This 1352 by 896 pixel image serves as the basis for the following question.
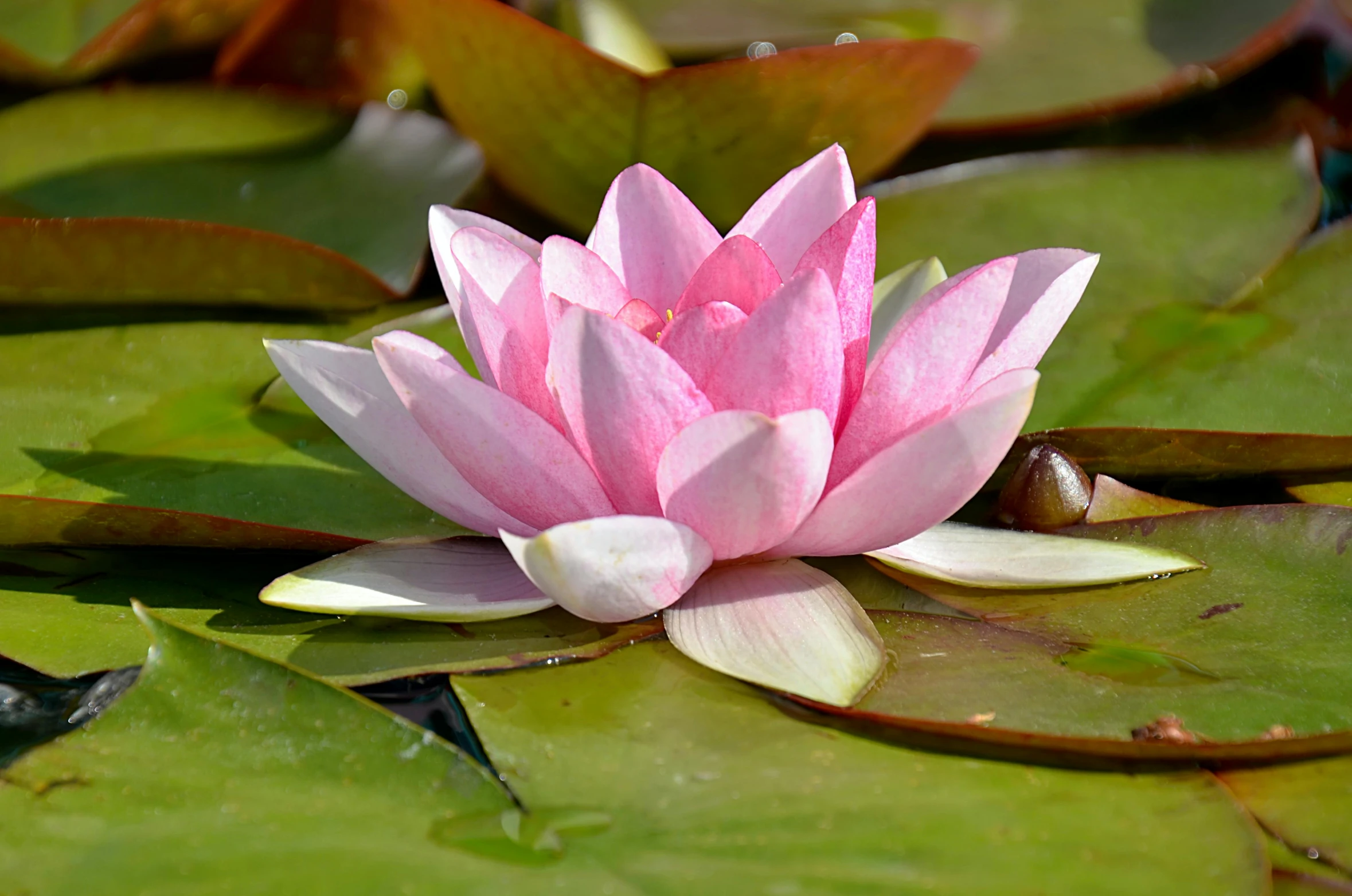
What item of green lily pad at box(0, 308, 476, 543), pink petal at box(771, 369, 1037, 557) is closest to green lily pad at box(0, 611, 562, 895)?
green lily pad at box(0, 308, 476, 543)

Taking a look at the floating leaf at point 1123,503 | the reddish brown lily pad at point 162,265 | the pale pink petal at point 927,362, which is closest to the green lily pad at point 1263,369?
the floating leaf at point 1123,503

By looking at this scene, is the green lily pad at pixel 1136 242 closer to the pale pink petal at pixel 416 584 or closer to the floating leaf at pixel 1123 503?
the floating leaf at pixel 1123 503

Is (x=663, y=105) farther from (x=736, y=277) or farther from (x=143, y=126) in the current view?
(x=143, y=126)

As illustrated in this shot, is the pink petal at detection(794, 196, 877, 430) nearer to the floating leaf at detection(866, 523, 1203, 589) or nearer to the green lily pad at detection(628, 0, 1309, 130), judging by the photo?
the floating leaf at detection(866, 523, 1203, 589)

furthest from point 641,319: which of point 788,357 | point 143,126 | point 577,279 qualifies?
A: point 143,126

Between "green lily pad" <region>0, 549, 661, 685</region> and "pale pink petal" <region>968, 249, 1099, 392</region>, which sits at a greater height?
"pale pink petal" <region>968, 249, 1099, 392</region>

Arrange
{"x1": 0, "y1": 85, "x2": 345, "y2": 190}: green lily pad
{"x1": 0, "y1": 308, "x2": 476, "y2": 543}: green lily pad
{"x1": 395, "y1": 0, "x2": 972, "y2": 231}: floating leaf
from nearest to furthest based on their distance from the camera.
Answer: {"x1": 0, "y1": 308, "x2": 476, "y2": 543}: green lily pad
{"x1": 395, "y1": 0, "x2": 972, "y2": 231}: floating leaf
{"x1": 0, "y1": 85, "x2": 345, "y2": 190}: green lily pad
